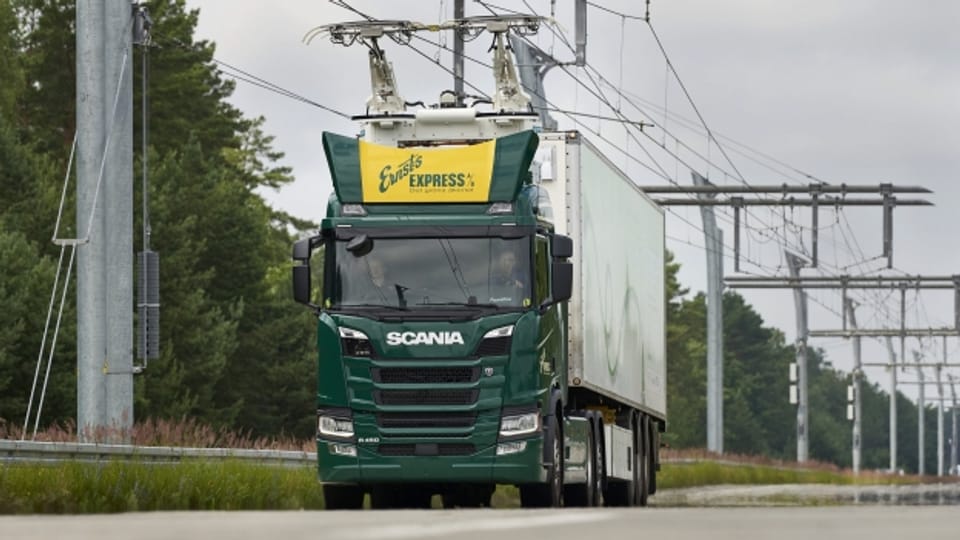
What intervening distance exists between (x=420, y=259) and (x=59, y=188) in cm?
4946

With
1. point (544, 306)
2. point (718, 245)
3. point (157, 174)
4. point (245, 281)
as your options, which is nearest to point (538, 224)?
point (544, 306)

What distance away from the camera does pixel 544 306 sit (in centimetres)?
2202

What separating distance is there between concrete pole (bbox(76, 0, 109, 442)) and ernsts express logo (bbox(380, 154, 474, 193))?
630 centimetres

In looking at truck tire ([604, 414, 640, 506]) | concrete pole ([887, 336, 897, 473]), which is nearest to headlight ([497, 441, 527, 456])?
truck tire ([604, 414, 640, 506])

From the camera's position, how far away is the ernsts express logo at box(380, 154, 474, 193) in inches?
886

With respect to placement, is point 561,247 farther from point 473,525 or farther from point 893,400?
point 893,400

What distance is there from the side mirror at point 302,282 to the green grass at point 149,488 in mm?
2449

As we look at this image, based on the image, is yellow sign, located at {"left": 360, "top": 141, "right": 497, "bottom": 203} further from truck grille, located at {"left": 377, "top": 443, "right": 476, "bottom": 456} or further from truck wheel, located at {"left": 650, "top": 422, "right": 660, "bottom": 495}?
truck wheel, located at {"left": 650, "top": 422, "right": 660, "bottom": 495}

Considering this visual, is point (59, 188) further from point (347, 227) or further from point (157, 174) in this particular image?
point (347, 227)

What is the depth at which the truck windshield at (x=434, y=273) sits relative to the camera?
21.9 m

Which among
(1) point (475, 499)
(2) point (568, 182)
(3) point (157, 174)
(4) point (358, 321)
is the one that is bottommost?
(1) point (475, 499)

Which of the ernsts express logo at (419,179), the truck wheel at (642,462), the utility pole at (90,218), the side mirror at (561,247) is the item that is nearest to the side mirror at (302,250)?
the ernsts express logo at (419,179)

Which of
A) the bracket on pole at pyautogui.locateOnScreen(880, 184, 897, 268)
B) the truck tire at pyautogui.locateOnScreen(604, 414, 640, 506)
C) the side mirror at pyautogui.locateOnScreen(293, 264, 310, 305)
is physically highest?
the bracket on pole at pyautogui.locateOnScreen(880, 184, 897, 268)

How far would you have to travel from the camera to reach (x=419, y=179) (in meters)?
22.6
